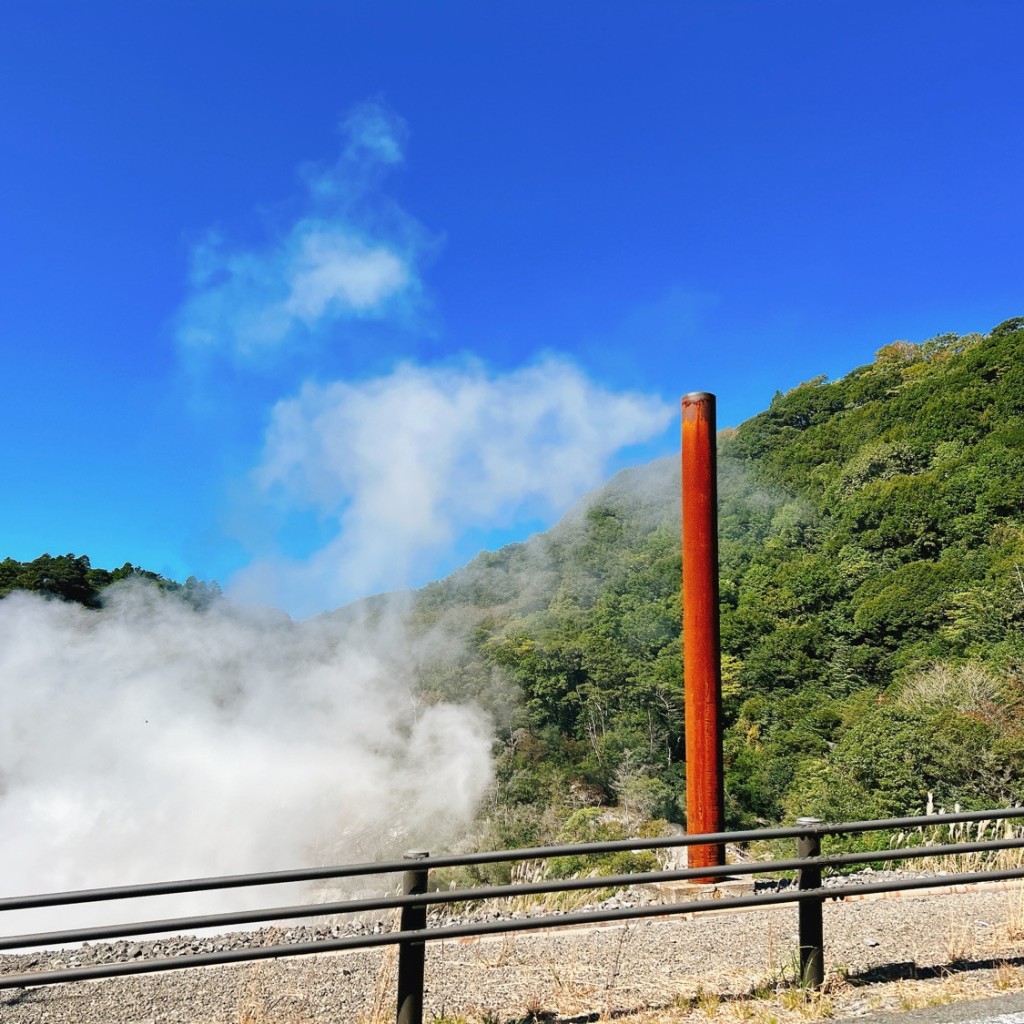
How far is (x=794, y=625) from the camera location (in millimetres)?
36562

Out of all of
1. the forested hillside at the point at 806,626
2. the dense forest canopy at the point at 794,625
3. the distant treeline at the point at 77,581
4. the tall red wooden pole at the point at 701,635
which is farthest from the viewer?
the distant treeline at the point at 77,581

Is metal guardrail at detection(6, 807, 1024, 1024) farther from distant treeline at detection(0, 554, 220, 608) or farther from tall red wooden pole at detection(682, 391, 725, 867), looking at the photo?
distant treeline at detection(0, 554, 220, 608)

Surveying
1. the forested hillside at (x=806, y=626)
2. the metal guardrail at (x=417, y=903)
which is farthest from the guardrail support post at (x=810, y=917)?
the forested hillside at (x=806, y=626)

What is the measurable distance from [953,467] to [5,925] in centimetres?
4366

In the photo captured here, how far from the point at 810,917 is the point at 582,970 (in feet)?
4.75

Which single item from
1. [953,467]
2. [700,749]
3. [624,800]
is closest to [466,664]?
[624,800]

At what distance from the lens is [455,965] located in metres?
5.21

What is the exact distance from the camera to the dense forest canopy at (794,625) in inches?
834

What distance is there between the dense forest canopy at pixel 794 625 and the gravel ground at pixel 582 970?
44.3 ft

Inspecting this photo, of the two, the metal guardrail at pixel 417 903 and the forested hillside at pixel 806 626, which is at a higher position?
the forested hillside at pixel 806 626

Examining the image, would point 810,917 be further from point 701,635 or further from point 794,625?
Result: point 794,625

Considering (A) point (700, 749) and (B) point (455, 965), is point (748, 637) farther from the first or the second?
(B) point (455, 965)

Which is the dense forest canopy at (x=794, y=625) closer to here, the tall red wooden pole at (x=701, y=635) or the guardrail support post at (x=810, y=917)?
the tall red wooden pole at (x=701, y=635)

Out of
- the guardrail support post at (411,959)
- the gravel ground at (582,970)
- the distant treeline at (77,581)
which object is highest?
the distant treeline at (77,581)
